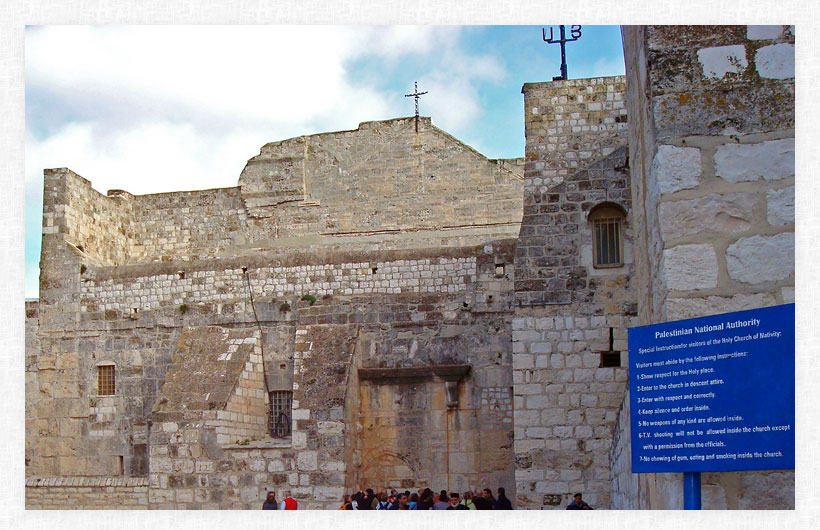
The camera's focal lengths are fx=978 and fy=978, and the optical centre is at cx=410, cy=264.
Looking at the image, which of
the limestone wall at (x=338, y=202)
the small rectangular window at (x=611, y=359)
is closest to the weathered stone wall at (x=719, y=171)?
the small rectangular window at (x=611, y=359)

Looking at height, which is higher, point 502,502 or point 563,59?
point 563,59

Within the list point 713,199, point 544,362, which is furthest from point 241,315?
point 713,199

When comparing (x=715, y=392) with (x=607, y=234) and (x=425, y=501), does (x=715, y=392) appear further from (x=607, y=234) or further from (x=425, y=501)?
(x=425, y=501)

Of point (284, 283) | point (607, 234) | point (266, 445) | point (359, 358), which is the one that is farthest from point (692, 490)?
point (284, 283)

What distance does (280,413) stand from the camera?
1454cm

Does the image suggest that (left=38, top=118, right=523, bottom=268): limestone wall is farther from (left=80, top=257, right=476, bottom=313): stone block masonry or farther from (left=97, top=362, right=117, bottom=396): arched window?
(left=97, top=362, right=117, bottom=396): arched window

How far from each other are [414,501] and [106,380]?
6085mm

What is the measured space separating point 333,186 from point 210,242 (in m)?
2.88

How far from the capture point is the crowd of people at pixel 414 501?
459 inches

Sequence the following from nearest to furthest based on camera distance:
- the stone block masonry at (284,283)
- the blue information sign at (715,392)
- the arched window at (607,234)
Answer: the blue information sign at (715,392) → the arched window at (607,234) → the stone block masonry at (284,283)

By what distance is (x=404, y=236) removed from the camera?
2011 centimetres

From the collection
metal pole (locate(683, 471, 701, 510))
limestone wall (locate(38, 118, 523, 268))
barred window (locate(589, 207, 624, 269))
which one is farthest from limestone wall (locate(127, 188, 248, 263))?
metal pole (locate(683, 471, 701, 510))

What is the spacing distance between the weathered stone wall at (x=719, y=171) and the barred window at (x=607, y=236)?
6650 mm

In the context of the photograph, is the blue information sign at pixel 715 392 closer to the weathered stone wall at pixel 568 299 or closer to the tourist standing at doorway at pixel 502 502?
the weathered stone wall at pixel 568 299
